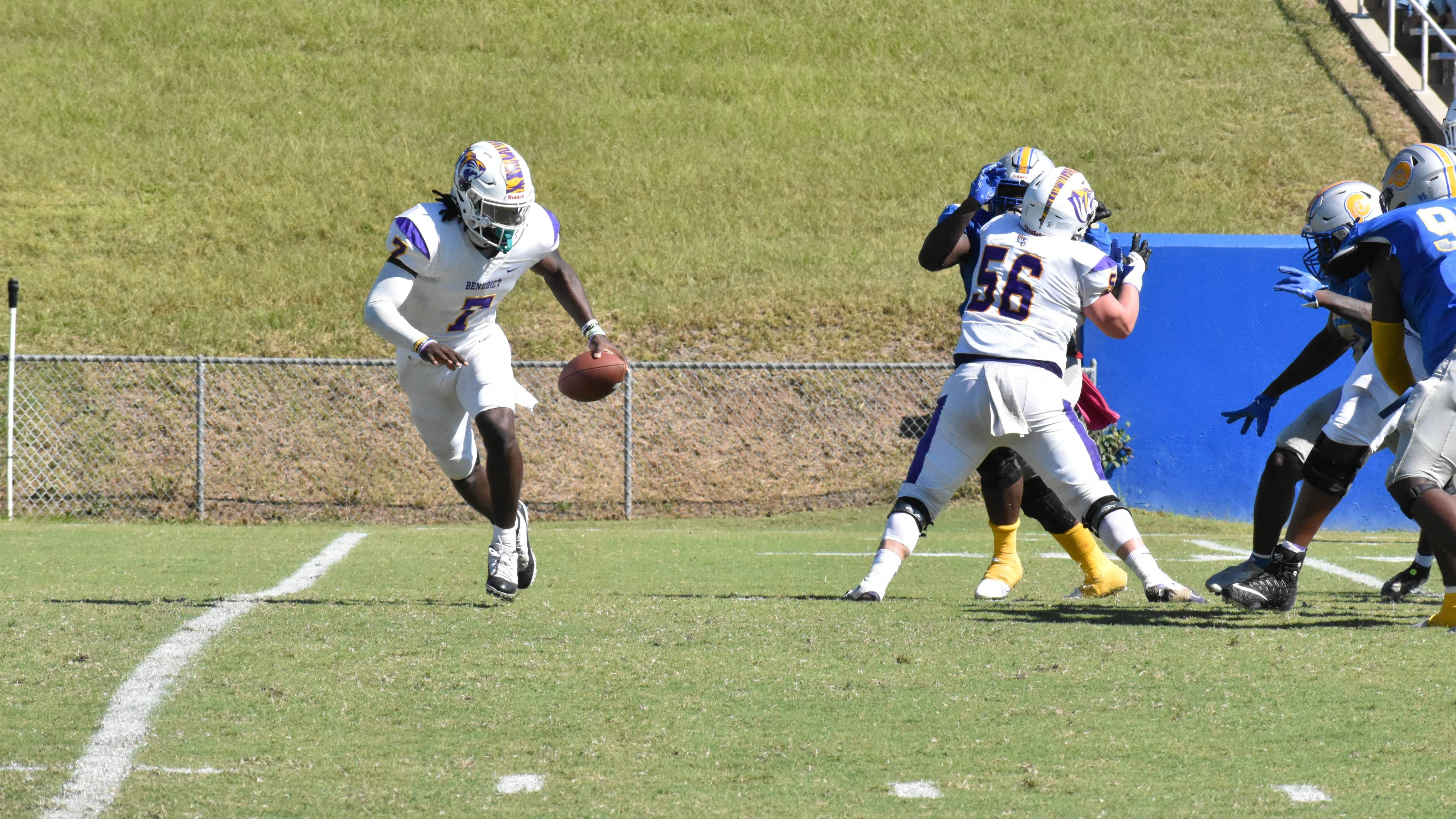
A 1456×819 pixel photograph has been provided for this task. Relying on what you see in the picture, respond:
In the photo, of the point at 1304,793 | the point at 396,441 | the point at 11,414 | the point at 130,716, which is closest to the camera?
the point at 1304,793

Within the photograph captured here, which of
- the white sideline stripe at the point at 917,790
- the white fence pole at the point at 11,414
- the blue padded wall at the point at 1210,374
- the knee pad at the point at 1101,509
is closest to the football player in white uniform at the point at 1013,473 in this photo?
the knee pad at the point at 1101,509

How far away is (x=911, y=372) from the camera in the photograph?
51.6 ft

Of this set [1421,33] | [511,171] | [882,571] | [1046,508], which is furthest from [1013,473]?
[1421,33]

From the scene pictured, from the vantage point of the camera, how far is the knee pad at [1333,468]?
600cm

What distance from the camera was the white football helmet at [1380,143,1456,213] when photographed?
18.7 feet

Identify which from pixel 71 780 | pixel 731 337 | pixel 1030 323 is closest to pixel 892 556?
pixel 1030 323

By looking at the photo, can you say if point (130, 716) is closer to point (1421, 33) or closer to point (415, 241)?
point (415, 241)

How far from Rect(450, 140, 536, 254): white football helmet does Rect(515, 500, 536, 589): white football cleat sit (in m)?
1.19

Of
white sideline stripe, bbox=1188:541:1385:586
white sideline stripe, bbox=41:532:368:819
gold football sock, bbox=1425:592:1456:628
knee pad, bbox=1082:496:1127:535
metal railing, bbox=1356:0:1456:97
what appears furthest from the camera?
metal railing, bbox=1356:0:1456:97

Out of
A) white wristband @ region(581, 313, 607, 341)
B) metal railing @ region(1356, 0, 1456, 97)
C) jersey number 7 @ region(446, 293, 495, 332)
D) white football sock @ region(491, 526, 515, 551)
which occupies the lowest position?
white football sock @ region(491, 526, 515, 551)

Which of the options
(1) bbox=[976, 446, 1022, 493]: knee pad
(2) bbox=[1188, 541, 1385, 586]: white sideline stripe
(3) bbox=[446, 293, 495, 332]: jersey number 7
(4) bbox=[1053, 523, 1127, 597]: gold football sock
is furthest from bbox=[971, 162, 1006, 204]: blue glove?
(2) bbox=[1188, 541, 1385, 586]: white sideline stripe

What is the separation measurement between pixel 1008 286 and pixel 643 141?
17.4 meters

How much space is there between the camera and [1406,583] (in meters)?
7.08

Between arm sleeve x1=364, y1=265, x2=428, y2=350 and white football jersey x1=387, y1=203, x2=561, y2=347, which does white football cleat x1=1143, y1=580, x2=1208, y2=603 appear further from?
arm sleeve x1=364, y1=265, x2=428, y2=350
